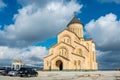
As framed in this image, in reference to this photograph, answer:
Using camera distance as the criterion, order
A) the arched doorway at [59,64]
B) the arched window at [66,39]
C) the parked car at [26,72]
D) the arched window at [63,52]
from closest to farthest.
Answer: the parked car at [26,72]
the arched doorway at [59,64]
the arched window at [63,52]
the arched window at [66,39]

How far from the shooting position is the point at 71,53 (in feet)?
210

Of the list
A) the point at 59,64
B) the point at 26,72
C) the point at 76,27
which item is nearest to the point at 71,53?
the point at 59,64

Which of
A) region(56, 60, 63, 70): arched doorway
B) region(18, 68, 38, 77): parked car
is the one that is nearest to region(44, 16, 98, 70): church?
region(56, 60, 63, 70): arched doorway

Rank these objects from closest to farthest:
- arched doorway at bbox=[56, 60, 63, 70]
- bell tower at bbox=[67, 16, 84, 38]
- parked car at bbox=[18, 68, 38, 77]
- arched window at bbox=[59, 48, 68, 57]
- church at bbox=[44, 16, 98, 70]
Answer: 1. parked car at bbox=[18, 68, 38, 77]
2. church at bbox=[44, 16, 98, 70]
3. arched doorway at bbox=[56, 60, 63, 70]
4. arched window at bbox=[59, 48, 68, 57]
5. bell tower at bbox=[67, 16, 84, 38]

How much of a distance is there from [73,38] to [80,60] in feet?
25.5

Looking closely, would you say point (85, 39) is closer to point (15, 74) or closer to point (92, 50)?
point (92, 50)

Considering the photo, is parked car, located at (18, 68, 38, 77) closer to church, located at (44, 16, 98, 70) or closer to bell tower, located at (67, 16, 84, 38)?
church, located at (44, 16, 98, 70)

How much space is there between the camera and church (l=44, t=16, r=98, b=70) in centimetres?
6281

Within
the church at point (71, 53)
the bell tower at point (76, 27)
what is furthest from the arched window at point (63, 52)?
the bell tower at point (76, 27)

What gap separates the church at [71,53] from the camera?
206ft

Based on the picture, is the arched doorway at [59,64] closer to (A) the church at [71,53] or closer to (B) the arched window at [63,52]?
(A) the church at [71,53]

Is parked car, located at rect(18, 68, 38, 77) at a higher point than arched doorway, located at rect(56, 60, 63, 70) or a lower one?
lower

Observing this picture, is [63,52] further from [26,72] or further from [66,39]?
[26,72]

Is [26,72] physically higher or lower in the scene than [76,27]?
lower
